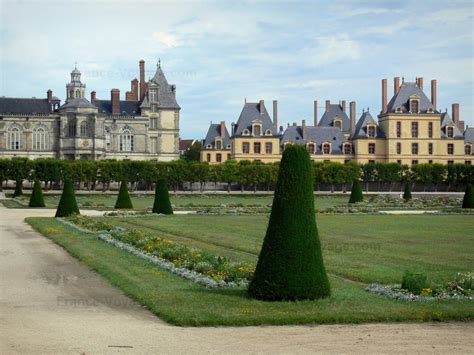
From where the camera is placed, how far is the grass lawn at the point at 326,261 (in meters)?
9.31

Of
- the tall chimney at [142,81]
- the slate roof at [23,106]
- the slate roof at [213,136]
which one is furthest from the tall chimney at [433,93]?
the slate roof at [23,106]

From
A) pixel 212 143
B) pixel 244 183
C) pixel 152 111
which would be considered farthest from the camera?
pixel 212 143

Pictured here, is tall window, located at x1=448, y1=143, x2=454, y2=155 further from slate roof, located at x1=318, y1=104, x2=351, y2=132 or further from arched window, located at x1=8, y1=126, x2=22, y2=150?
arched window, located at x1=8, y1=126, x2=22, y2=150

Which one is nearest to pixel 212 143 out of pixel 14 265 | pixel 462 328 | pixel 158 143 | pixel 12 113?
pixel 158 143

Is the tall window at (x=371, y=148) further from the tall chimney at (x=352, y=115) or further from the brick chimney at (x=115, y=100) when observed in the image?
the brick chimney at (x=115, y=100)

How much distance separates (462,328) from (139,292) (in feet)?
14.6

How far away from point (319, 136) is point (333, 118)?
579cm

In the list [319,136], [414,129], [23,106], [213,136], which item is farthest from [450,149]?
[23,106]

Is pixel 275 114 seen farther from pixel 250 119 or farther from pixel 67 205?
pixel 67 205

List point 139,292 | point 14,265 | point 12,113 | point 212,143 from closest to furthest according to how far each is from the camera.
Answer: point 139,292 → point 14,265 → point 12,113 → point 212,143

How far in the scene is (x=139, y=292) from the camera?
10844 mm

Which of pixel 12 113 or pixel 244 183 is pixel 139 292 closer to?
pixel 244 183

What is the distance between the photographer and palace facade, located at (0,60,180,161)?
72.0 m

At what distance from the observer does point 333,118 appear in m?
79.6
